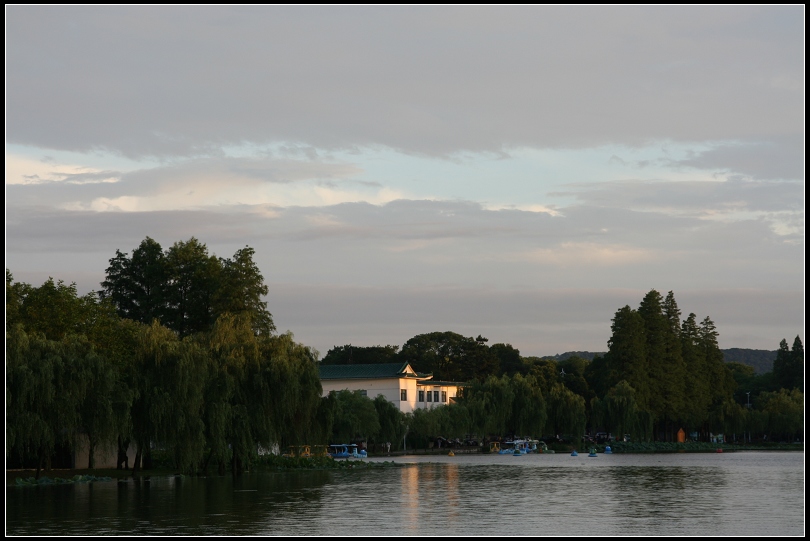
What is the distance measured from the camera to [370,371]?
354 ft

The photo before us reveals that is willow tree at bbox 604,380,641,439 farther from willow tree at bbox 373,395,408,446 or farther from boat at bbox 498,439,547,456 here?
willow tree at bbox 373,395,408,446

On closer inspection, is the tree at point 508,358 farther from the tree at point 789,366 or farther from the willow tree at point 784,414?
the tree at point 789,366

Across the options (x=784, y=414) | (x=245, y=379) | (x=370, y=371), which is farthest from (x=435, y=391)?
(x=245, y=379)

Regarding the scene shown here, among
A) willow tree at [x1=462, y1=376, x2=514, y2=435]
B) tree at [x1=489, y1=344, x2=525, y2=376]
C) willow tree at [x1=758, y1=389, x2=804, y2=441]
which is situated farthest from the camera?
tree at [x1=489, y1=344, x2=525, y2=376]

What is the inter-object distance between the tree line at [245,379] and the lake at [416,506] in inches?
91.5

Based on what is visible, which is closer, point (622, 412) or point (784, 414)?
point (622, 412)

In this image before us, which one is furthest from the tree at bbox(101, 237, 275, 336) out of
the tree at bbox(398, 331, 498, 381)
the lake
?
the tree at bbox(398, 331, 498, 381)

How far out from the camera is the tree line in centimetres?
3994

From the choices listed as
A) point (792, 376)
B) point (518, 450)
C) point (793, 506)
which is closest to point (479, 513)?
point (793, 506)

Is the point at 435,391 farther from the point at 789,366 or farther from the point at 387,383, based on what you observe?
the point at 789,366

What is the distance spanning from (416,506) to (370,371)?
7576 cm

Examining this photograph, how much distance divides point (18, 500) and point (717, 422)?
9625 cm

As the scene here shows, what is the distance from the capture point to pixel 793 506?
32906 millimetres

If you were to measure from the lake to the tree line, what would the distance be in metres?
2.32
